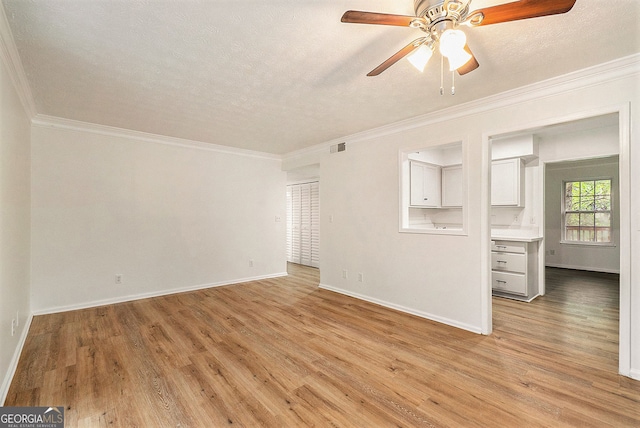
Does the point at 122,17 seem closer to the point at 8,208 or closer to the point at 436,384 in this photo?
the point at 8,208

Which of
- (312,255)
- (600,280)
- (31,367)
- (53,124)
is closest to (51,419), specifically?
(31,367)

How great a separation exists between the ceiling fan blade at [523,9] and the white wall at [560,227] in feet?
21.2

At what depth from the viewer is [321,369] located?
2.32 m

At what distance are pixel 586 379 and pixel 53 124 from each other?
616 centimetres

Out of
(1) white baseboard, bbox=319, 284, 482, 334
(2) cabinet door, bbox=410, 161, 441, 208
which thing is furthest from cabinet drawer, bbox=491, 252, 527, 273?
(1) white baseboard, bbox=319, 284, 482, 334

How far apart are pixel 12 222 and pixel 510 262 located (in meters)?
5.87

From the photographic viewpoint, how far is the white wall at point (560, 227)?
19.6 ft

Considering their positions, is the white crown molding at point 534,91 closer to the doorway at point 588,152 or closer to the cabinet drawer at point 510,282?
the doorway at point 588,152

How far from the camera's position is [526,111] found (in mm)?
2742

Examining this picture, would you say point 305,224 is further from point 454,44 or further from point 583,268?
point 583,268

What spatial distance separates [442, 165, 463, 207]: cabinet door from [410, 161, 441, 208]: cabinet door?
12 cm

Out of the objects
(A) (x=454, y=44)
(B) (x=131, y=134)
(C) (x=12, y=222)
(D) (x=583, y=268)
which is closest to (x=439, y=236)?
(A) (x=454, y=44)

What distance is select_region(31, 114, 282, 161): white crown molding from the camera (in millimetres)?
3559

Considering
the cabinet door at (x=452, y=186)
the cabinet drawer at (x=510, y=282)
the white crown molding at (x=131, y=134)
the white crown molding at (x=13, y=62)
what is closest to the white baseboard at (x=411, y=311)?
the cabinet drawer at (x=510, y=282)
